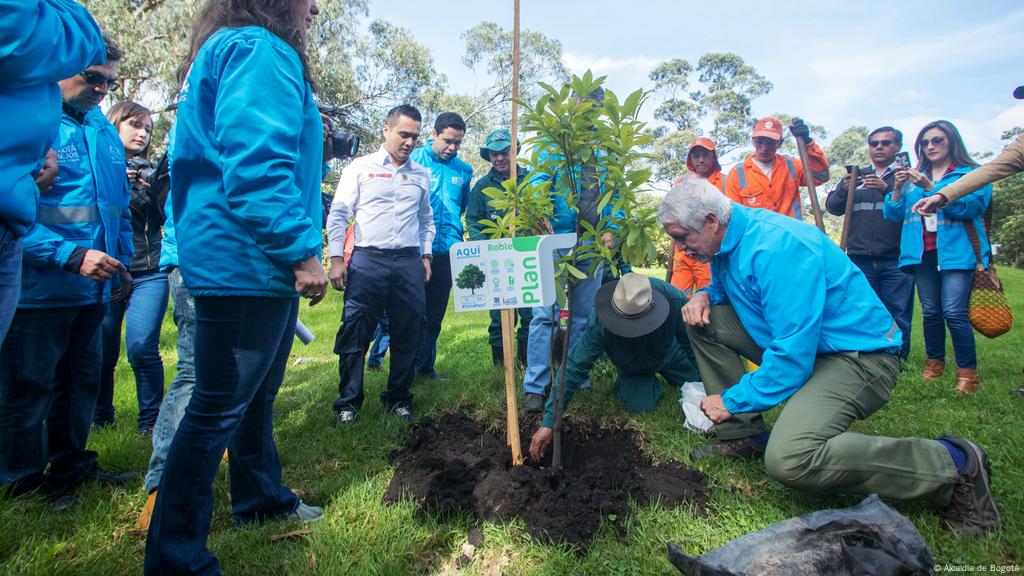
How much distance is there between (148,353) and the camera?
3.57 m

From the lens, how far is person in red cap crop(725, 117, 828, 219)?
204 inches

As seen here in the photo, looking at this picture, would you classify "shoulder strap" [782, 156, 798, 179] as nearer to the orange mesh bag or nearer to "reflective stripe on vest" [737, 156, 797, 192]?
"reflective stripe on vest" [737, 156, 797, 192]

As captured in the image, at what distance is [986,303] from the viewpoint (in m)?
4.14

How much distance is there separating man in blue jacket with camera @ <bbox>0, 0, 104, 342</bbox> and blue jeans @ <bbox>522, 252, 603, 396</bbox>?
2773 mm

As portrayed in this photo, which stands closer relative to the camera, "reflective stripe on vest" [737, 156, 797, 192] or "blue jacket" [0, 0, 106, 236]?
"blue jacket" [0, 0, 106, 236]

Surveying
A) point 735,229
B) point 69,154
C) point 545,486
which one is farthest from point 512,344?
point 69,154

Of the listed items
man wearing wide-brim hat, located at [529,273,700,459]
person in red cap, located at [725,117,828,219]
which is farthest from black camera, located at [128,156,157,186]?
person in red cap, located at [725,117,828,219]

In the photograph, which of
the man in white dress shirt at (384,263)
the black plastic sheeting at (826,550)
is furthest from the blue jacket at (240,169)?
the man in white dress shirt at (384,263)

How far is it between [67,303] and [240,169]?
4.93 feet

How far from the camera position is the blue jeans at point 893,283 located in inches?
210

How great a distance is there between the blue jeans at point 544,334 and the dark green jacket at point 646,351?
9.4 inches

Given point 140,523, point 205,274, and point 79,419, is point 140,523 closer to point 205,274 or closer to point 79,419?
point 79,419

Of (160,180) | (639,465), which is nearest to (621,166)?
(639,465)

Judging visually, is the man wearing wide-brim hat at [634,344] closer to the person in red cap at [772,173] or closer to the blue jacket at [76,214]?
the person in red cap at [772,173]
